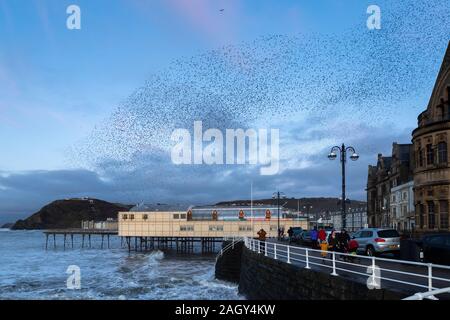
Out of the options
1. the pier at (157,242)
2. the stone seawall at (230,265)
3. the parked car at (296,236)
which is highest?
the parked car at (296,236)

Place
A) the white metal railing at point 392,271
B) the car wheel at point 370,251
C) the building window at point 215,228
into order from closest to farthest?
the white metal railing at point 392,271, the car wheel at point 370,251, the building window at point 215,228

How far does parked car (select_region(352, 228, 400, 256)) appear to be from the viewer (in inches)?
1054

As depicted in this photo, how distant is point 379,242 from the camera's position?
1055 inches

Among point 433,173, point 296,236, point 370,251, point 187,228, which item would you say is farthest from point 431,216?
point 187,228

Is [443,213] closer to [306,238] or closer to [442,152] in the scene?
[442,152]

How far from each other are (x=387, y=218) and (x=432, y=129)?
170ft

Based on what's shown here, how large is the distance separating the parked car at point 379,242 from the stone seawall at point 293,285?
19.7 ft

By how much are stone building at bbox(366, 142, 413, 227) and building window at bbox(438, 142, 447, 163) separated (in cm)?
4037

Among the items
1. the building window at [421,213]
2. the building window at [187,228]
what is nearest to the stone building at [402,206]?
the building window at [421,213]

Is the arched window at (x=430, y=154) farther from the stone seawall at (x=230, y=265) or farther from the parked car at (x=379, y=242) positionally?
the stone seawall at (x=230, y=265)

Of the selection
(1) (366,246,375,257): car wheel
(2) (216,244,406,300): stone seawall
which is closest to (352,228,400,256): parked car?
(1) (366,246,375,257): car wheel

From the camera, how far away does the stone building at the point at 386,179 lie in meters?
84.1

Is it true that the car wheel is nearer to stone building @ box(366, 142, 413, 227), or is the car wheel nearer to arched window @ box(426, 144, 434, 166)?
arched window @ box(426, 144, 434, 166)
